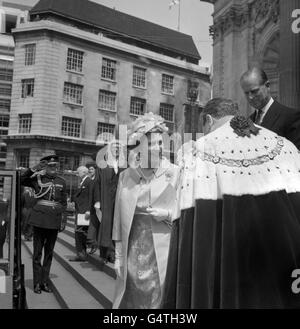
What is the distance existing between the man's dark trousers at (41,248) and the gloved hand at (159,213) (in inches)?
112

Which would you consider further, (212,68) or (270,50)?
(212,68)

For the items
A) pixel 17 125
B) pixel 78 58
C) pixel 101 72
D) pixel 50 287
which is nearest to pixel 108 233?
pixel 50 287

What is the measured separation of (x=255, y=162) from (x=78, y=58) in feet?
63.3

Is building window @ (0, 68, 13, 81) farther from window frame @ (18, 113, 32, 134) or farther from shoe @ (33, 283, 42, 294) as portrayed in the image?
shoe @ (33, 283, 42, 294)

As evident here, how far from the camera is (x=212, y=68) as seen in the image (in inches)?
519

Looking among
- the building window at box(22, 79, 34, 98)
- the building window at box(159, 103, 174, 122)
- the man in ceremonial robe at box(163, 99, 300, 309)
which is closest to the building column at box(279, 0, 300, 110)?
the building window at box(159, 103, 174, 122)

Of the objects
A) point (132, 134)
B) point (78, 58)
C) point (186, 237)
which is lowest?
point (186, 237)

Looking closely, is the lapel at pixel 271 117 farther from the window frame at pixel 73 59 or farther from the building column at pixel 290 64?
the window frame at pixel 73 59

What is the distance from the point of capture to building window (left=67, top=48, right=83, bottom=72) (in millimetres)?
19522

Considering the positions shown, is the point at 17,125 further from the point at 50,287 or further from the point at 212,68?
the point at 50,287

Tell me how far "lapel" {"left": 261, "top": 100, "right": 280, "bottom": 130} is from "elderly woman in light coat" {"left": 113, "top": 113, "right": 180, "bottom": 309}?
2.37 feet
